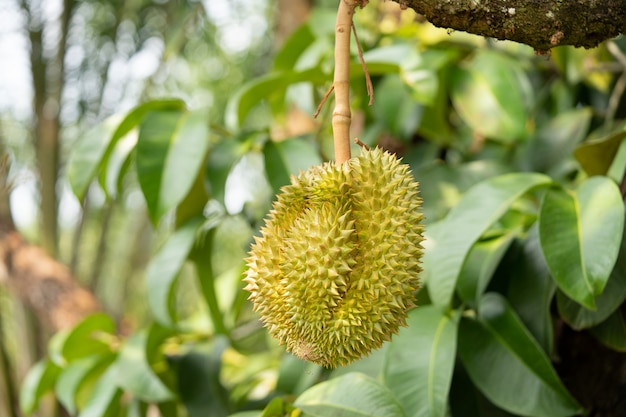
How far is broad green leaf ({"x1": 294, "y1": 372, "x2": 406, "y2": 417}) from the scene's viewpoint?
88cm

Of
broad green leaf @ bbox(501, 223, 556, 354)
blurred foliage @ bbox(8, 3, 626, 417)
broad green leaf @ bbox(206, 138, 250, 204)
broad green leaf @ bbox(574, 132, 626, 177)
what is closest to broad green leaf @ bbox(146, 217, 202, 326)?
blurred foliage @ bbox(8, 3, 626, 417)

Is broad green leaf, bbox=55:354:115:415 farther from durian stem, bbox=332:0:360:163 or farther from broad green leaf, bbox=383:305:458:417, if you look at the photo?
durian stem, bbox=332:0:360:163

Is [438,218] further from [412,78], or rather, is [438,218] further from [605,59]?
[605,59]

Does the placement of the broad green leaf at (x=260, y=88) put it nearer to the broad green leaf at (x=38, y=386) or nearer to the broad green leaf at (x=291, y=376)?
the broad green leaf at (x=291, y=376)

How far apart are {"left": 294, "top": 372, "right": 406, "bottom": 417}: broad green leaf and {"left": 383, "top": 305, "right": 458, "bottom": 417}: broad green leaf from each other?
83 millimetres

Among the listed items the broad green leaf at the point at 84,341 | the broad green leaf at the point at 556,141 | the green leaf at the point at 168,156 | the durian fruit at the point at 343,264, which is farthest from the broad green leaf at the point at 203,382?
the broad green leaf at the point at 556,141

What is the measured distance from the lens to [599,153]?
112 centimetres

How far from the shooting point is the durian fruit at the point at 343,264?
73cm

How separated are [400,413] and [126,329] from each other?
1.58 m

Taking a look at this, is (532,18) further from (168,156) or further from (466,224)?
(168,156)

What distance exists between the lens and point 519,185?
1072 mm

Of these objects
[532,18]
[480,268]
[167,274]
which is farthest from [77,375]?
[532,18]

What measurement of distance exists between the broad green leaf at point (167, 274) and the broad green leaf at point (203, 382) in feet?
0.56

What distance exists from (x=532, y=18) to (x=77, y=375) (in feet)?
4.26
